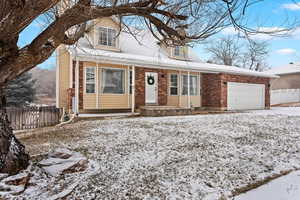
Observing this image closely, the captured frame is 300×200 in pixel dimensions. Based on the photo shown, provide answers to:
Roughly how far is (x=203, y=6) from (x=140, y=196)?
150 inches

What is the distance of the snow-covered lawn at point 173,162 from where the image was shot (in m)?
3.30

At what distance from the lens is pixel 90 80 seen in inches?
430

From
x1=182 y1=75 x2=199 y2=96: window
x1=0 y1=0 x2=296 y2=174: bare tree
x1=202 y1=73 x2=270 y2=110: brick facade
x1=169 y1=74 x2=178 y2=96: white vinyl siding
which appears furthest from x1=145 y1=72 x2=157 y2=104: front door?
x1=0 y1=0 x2=296 y2=174: bare tree

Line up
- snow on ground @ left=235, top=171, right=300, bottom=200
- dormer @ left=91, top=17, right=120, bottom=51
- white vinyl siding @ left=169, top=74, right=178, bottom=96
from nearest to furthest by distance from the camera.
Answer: snow on ground @ left=235, top=171, right=300, bottom=200 < dormer @ left=91, top=17, right=120, bottom=51 < white vinyl siding @ left=169, top=74, right=178, bottom=96

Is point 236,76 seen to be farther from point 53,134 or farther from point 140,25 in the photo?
point 53,134

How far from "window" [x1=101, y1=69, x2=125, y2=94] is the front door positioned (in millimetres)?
1521

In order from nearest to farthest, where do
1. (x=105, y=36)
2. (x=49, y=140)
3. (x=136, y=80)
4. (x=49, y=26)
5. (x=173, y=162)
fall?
(x=49, y=26), (x=173, y=162), (x=49, y=140), (x=136, y=80), (x=105, y=36)

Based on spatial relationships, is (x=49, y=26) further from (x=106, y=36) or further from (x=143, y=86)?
(x=106, y=36)

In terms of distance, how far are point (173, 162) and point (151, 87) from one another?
8849 mm

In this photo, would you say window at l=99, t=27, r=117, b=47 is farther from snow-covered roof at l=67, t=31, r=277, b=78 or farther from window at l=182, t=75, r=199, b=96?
window at l=182, t=75, r=199, b=96

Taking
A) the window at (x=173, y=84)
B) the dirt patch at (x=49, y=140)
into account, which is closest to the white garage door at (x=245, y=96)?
the window at (x=173, y=84)

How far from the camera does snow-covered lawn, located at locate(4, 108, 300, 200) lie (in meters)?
3.30

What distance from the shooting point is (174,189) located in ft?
11.0

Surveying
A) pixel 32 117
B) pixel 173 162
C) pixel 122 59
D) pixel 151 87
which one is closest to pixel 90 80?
pixel 122 59
